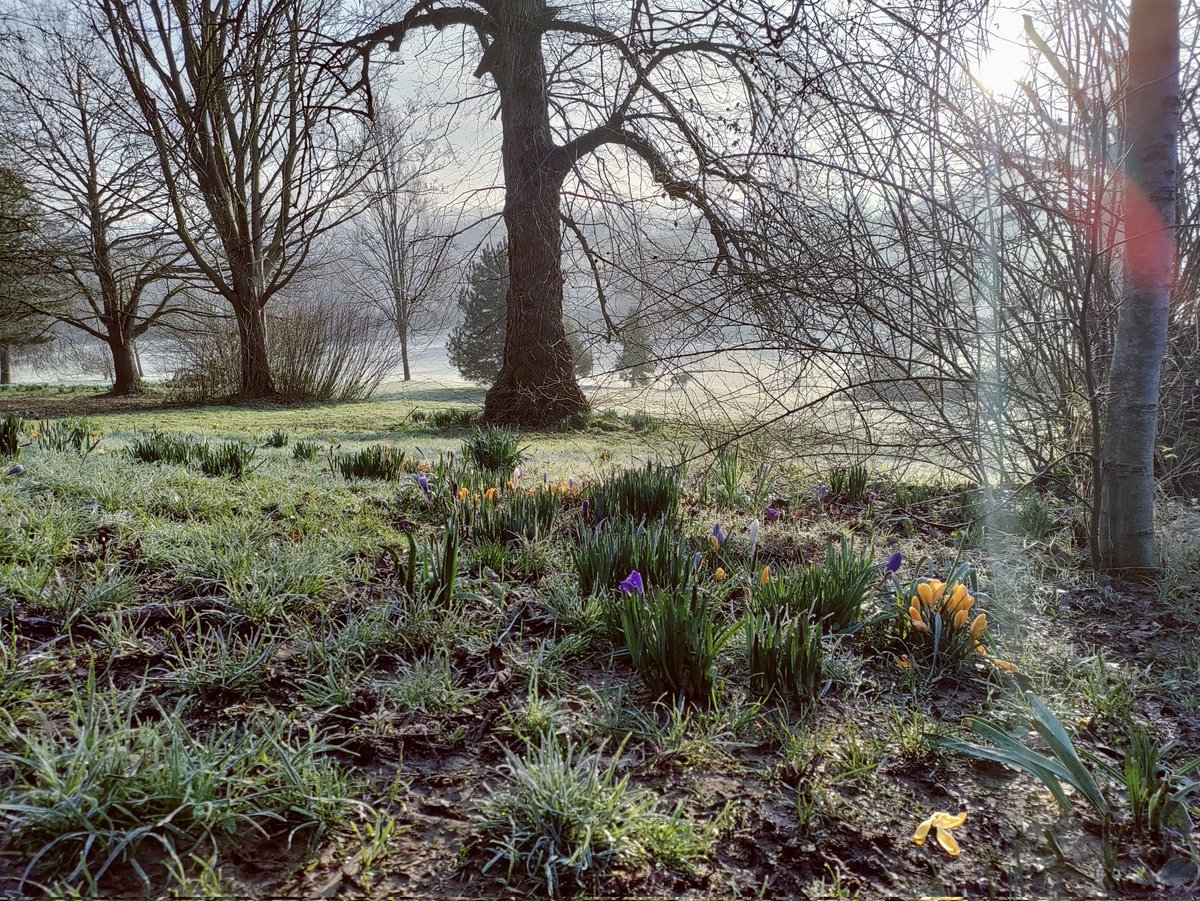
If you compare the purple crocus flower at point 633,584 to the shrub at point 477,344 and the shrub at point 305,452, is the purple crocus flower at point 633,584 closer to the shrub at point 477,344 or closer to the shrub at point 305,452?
the shrub at point 305,452

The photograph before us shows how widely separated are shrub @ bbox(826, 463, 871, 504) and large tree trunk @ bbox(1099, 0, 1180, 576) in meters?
1.63

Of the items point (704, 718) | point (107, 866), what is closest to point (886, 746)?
point (704, 718)

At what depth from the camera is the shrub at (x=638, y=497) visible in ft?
11.5

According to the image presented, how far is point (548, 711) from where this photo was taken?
69.2 inches

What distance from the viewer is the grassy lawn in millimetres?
1297

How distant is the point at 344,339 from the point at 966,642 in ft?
51.4

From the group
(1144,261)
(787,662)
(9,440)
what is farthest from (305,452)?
(1144,261)

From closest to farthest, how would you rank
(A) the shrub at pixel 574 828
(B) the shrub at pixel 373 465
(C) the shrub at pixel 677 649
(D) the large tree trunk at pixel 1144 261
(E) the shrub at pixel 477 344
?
(A) the shrub at pixel 574 828 → (C) the shrub at pixel 677 649 → (D) the large tree trunk at pixel 1144 261 → (B) the shrub at pixel 373 465 → (E) the shrub at pixel 477 344

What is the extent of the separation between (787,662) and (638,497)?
5.72 ft

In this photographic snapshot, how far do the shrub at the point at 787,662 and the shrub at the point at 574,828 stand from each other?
0.63m

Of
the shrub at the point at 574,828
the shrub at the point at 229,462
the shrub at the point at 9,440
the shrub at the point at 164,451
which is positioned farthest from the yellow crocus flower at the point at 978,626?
the shrub at the point at 9,440

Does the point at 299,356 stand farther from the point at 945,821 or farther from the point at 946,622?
the point at 945,821

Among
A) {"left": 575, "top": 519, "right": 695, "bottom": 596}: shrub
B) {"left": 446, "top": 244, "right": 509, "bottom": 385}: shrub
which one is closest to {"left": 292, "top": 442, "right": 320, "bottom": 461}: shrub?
{"left": 575, "top": 519, "right": 695, "bottom": 596}: shrub

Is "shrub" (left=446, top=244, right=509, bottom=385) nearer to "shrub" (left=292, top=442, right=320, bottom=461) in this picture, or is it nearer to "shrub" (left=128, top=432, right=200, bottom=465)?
"shrub" (left=292, top=442, right=320, bottom=461)
